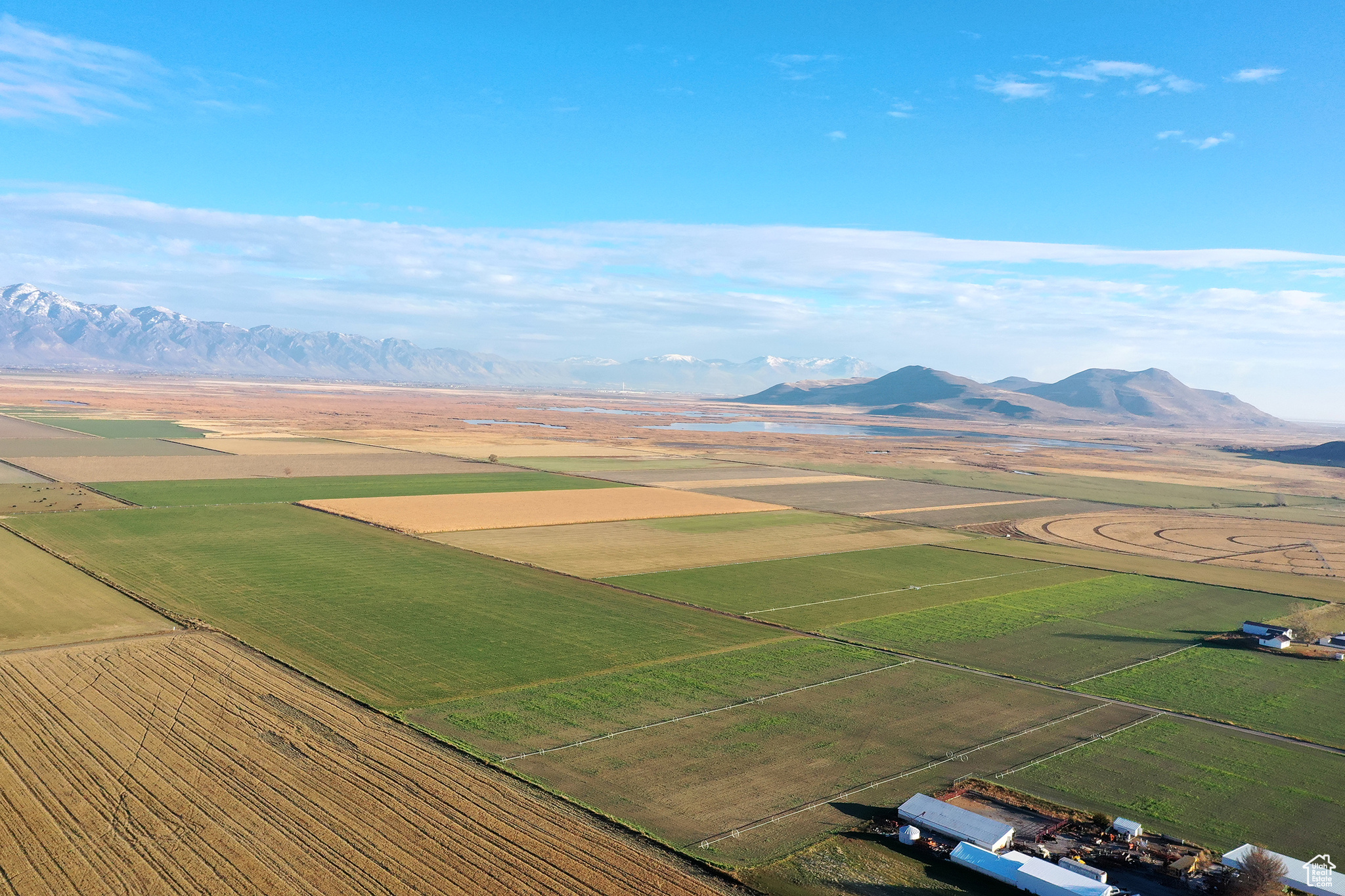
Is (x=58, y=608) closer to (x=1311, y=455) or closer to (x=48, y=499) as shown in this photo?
(x=48, y=499)

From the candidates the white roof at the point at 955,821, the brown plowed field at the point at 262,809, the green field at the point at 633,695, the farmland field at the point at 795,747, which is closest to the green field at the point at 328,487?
the brown plowed field at the point at 262,809

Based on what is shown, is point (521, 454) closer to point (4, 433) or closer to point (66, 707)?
point (4, 433)

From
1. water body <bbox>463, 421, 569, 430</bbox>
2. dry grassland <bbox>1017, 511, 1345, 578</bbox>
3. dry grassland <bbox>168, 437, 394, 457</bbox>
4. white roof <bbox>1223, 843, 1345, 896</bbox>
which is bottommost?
white roof <bbox>1223, 843, 1345, 896</bbox>

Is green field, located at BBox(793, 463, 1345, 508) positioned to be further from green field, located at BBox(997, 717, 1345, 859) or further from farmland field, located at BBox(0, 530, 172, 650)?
farmland field, located at BBox(0, 530, 172, 650)

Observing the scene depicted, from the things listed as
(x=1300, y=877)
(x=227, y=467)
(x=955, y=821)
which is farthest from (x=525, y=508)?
(x=1300, y=877)

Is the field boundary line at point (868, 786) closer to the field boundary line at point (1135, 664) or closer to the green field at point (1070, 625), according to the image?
the field boundary line at point (1135, 664)

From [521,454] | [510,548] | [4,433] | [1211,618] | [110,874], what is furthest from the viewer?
[521,454]

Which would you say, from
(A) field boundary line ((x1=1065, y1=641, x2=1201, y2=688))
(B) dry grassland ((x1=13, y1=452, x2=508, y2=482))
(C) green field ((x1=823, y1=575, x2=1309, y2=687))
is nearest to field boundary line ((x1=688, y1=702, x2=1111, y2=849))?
(A) field boundary line ((x1=1065, y1=641, x2=1201, y2=688))

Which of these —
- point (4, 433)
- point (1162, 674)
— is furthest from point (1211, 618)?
point (4, 433)
